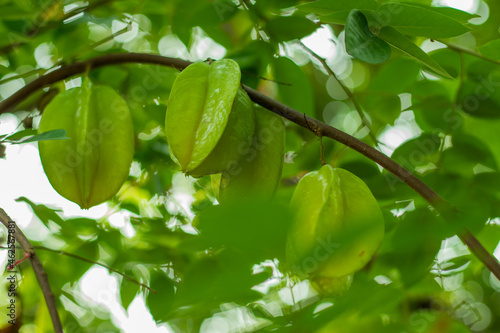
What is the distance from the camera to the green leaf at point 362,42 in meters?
0.92

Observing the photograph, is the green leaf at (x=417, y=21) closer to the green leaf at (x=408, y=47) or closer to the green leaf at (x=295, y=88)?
the green leaf at (x=408, y=47)

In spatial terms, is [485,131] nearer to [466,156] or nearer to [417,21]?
[466,156]

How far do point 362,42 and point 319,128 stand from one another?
19 cm

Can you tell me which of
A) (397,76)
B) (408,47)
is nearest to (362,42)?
(408,47)

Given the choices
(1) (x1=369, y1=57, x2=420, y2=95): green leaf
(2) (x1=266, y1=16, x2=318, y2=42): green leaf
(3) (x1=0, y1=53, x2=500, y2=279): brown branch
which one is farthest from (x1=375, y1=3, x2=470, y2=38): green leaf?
(1) (x1=369, y1=57, x2=420, y2=95): green leaf

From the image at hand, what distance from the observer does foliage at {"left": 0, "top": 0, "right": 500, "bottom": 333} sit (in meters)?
0.72

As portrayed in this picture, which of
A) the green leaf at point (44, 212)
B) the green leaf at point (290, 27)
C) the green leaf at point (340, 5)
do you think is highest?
the green leaf at point (340, 5)

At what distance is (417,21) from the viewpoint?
0.96 metres

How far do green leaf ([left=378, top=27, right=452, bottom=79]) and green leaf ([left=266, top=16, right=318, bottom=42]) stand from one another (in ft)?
1.36

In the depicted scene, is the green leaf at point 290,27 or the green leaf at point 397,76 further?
the green leaf at point 397,76

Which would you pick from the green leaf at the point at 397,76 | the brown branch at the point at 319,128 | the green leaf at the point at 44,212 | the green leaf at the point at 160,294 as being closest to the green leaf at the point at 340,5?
the brown branch at the point at 319,128

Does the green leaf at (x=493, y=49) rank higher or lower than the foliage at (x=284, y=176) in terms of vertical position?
higher

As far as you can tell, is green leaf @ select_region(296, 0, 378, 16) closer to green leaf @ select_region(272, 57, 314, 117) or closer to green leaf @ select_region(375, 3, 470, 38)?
green leaf @ select_region(375, 3, 470, 38)

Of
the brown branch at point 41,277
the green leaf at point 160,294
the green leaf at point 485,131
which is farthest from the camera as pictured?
the green leaf at point 485,131
